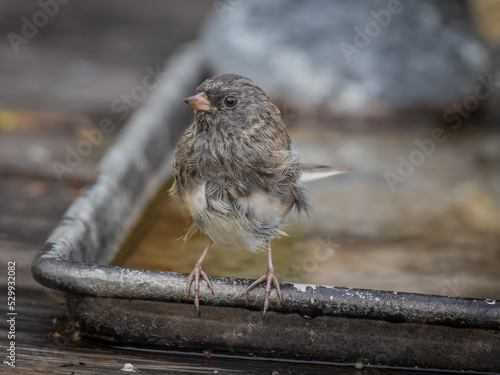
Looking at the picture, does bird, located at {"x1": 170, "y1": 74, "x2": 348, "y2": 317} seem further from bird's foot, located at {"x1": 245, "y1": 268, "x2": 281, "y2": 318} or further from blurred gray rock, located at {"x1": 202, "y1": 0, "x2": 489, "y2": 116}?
blurred gray rock, located at {"x1": 202, "y1": 0, "x2": 489, "y2": 116}

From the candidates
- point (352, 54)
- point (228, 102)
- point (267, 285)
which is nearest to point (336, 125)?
point (352, 54)

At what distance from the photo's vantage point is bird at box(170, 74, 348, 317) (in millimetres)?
2209

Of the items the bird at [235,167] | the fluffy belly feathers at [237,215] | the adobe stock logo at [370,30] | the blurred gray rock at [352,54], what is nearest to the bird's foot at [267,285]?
the bird at [235,167]

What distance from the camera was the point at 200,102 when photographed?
2238 mm

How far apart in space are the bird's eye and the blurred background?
2.83 ft

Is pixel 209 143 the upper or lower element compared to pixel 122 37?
lower

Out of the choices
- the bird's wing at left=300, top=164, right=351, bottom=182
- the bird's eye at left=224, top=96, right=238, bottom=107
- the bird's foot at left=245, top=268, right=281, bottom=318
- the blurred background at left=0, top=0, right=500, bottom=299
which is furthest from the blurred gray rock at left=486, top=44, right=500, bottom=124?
the bird's foot at left=245, top=268, right=281, bottom=318

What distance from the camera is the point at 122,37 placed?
6527mm

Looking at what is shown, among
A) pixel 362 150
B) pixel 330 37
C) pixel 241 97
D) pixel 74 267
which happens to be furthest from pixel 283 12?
pixel 74 267

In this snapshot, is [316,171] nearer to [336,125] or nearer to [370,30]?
[336,125]

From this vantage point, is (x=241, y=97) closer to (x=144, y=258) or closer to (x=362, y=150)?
(x=144, y=258)

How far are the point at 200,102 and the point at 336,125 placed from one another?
254 centimetres

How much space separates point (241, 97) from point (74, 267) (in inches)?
27.2

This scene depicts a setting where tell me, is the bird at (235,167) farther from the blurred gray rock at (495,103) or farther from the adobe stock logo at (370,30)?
the blurred gray rock at (495,103)
